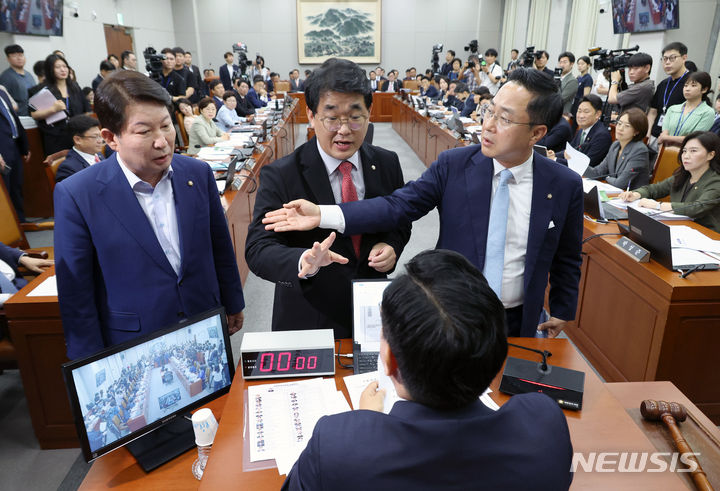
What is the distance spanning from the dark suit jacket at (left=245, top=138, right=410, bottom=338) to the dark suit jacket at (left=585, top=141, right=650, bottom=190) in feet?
9.19

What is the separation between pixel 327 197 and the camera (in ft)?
5.00

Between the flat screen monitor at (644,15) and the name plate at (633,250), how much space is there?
6325 millimetres

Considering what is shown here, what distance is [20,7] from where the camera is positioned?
19.3 feet

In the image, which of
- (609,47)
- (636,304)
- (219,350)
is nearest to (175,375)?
(219,350)

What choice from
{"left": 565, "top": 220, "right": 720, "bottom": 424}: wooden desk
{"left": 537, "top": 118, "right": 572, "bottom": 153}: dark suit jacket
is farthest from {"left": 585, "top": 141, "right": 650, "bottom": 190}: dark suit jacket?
{"left": 565, "top": 220, "right": 720, "bottom": 424}: wooden desk

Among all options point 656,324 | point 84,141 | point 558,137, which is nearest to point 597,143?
point 558,137

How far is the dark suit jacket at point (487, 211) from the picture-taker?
1.60 m

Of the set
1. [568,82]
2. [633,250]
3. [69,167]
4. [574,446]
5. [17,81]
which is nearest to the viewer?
[574,446]

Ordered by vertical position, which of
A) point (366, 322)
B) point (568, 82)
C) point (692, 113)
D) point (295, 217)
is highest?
point (568, 82)

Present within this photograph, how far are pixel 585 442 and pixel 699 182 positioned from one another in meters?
2.56

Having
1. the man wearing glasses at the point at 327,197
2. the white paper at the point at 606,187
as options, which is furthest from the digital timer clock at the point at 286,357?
the white paper at the point at 606,187

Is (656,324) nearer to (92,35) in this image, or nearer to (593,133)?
(593,133)

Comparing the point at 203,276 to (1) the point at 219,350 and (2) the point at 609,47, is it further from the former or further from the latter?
(2) the point at 609,47

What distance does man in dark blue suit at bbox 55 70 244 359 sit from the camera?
1404mm
